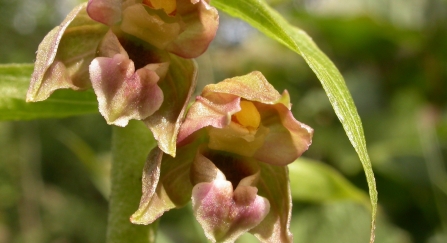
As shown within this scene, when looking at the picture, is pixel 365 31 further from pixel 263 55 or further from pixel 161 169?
pixel 161 169

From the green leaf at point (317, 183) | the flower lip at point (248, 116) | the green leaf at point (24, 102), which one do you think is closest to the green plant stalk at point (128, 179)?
the green leaf at point (24, 102)

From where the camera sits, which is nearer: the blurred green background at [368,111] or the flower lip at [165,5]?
the flower lip at [165,5]

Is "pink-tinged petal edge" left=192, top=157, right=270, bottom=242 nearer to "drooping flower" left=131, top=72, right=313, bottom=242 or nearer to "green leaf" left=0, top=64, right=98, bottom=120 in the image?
"drooping flower" left=131, top=72, right=313, bottom=242

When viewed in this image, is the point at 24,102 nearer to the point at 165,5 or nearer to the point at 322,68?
the point at 165,5

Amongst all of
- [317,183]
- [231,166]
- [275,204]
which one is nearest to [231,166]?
[231,166]

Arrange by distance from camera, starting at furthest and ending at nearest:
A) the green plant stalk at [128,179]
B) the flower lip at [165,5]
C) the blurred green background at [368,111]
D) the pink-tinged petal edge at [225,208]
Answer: the blurred green background at [368,111] → the green plant stalk at [128,179] → the flower lip at [165,5] → the pink-tinged petal edge at [225,208]

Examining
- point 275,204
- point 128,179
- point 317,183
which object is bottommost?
point 317,183

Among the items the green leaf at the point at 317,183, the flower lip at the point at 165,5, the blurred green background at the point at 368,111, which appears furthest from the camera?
the blurred green background at the point at 368,111

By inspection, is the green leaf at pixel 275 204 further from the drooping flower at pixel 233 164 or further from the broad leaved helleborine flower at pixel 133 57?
the broad leaved helleborine flower at pixel 133 57
